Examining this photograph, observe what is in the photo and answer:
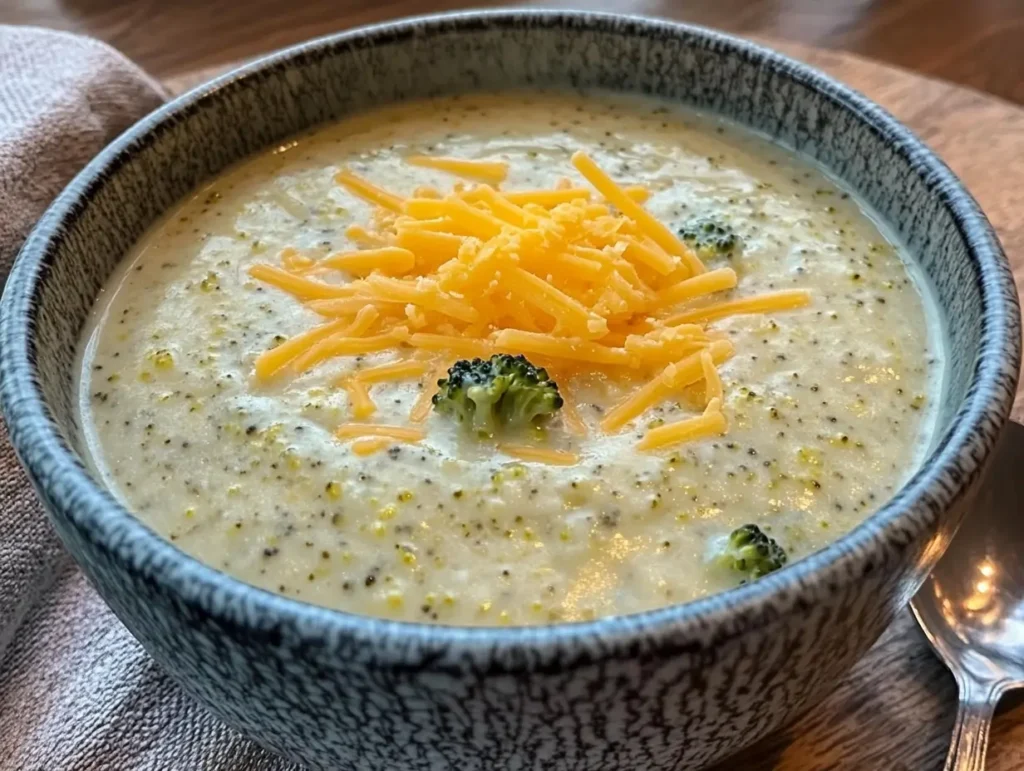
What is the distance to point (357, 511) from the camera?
1.09 metres

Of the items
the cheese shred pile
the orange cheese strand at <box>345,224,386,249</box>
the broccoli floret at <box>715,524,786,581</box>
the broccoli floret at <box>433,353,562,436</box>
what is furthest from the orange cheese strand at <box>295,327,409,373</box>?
the broccoli floret at <box>715,524,786,581</box>

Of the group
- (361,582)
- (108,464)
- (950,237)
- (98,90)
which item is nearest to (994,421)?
(950,237)

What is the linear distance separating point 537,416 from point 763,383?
26 cm

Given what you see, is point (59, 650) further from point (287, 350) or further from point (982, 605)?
point (982, 605)

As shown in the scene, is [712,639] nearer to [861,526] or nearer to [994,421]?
[861,526]

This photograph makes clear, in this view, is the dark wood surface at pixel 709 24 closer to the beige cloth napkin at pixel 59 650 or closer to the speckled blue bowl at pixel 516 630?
the beige cloth napkin at pixel 59 650

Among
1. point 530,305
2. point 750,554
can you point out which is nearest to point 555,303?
point 530,305

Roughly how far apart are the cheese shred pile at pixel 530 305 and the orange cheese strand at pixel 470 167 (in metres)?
0.21

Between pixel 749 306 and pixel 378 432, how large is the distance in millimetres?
476

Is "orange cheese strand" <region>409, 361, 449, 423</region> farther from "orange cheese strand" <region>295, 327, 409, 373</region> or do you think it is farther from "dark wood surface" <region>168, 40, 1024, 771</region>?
"dark wood surface" <region>168, 40, 1024, 771</region>

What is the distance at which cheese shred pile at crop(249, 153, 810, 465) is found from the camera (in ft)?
3.94

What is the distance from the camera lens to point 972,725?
1.15 meters

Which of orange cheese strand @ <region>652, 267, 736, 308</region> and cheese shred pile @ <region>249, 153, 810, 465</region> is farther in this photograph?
orange cheese strand @ <region>652, 267, 736, 308</region>

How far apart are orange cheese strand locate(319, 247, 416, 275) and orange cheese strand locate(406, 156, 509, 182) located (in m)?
0.27
